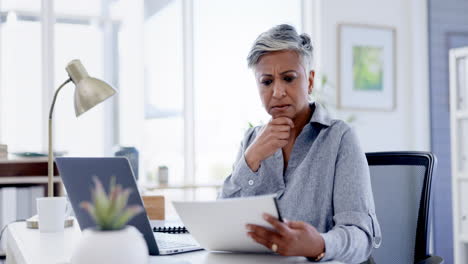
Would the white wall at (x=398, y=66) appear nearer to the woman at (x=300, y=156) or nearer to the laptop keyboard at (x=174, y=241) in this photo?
the woman at (x=300, y=156)

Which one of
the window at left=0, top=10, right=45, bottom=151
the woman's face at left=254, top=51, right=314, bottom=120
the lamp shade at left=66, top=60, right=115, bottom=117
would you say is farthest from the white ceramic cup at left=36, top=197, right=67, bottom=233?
the window at left=0, top=10, right=45, bottom=151

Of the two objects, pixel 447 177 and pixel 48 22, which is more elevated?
pixel 48 22

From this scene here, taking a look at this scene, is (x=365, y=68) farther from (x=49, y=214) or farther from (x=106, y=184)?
(x=106, y=184)

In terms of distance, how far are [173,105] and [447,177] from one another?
238 cm

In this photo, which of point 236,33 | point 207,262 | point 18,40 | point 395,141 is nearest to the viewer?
point 207,262

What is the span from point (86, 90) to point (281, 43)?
583 mm

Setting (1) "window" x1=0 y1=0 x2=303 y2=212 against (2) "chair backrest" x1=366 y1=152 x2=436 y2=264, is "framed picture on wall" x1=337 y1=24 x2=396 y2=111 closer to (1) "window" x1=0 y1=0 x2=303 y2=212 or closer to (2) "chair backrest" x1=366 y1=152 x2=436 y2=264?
(1) "window" x1=0 y1=0 x2=303 y2=212

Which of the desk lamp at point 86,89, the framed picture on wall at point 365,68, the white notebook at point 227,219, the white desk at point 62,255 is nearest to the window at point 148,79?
the framed picture on wall at point 365,68

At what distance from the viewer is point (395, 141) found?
4574mm

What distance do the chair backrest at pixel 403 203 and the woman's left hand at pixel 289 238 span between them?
65cm

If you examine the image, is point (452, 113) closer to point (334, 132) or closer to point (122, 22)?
point (334, 132)

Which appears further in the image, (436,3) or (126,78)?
(436,3)

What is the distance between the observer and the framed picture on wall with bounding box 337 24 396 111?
175 inches

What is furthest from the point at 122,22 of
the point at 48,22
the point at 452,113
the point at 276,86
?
the point at 276,86
